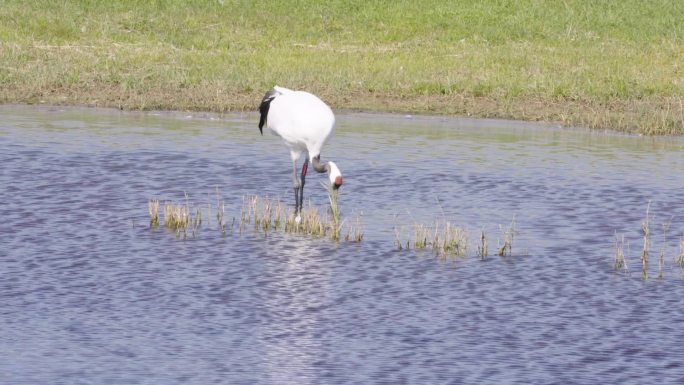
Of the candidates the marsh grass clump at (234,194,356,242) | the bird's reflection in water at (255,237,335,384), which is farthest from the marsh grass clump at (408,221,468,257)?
the bird's reflection in water at (255,237,335,384)

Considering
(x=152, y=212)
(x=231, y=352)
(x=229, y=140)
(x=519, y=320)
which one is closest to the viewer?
(x=231, y=352)

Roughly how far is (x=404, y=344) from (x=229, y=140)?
967 centimetres

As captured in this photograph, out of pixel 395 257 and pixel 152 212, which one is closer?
pixel 395 257

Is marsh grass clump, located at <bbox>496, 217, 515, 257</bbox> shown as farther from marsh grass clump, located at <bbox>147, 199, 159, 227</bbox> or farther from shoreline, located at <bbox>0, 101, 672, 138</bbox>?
shoreline, located at <bbox>0, 101, 672, 138</bbox>

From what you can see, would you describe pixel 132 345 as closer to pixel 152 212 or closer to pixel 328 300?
pixel 328 300

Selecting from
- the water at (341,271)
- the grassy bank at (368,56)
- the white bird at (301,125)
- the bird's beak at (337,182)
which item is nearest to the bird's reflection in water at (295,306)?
the water at (341,271)

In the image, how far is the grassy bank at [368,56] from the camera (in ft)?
70.1

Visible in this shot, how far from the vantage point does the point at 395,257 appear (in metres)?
11.8

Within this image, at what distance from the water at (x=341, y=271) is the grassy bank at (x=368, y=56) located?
2.80 metres

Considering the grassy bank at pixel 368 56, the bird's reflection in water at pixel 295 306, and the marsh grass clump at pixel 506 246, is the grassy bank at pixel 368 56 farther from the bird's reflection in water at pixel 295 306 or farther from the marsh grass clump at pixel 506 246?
Answer: the bird's reflection in water at pixel 295 306

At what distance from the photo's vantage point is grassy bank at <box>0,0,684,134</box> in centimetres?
2138

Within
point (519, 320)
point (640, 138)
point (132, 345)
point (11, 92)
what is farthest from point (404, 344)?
point (11, 92)

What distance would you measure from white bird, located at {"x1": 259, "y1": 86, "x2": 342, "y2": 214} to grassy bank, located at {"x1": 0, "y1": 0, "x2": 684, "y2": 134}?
266 inches

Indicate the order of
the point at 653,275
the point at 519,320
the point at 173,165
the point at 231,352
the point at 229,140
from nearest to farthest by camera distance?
the point at 231,352
the point at 519,320
the point at 653,275
the point at 173,165
the point at 229,140
